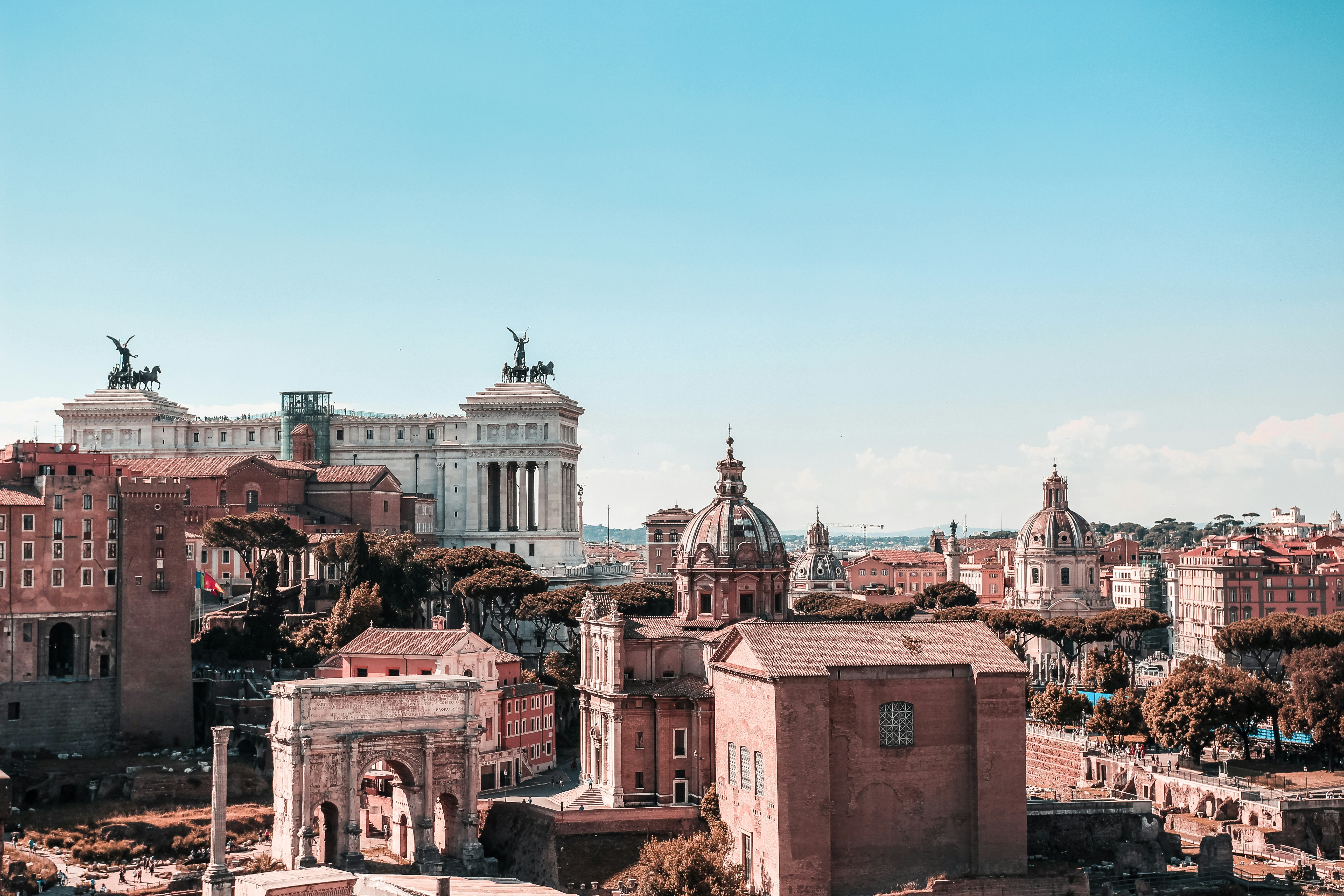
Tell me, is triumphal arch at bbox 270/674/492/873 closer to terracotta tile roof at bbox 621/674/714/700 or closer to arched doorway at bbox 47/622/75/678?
terracotta tile roof at bbox 621/674/714/700

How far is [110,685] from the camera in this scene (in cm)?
7875

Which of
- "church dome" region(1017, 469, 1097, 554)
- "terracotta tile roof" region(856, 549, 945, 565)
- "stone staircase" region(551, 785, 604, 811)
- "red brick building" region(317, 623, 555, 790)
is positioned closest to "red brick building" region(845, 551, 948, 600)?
"terracotta tile roof" region(856, 549, 945, 565)

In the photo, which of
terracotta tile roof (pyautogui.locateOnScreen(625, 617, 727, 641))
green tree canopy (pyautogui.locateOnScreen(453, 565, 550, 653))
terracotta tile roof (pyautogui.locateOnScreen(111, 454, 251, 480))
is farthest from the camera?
terracotta tile roof (pyautogui.locateOnScreen(111, 454, 251, 480))

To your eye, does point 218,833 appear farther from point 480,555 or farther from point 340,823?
point 480,555

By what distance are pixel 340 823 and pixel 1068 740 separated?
119 feet

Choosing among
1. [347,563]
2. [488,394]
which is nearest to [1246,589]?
[488,394]

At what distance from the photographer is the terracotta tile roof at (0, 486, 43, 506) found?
77.9m

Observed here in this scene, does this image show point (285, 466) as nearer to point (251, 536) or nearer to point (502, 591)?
point (251, 536)

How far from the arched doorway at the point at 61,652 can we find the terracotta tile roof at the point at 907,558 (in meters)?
125

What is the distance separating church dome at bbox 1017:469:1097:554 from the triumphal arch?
82594 mm

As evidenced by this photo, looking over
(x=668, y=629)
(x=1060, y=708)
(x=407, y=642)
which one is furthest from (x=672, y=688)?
(x=1060, y=708)

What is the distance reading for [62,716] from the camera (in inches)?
3056

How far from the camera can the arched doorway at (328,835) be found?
6347 centimetres

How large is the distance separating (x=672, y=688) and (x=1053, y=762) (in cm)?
2323
